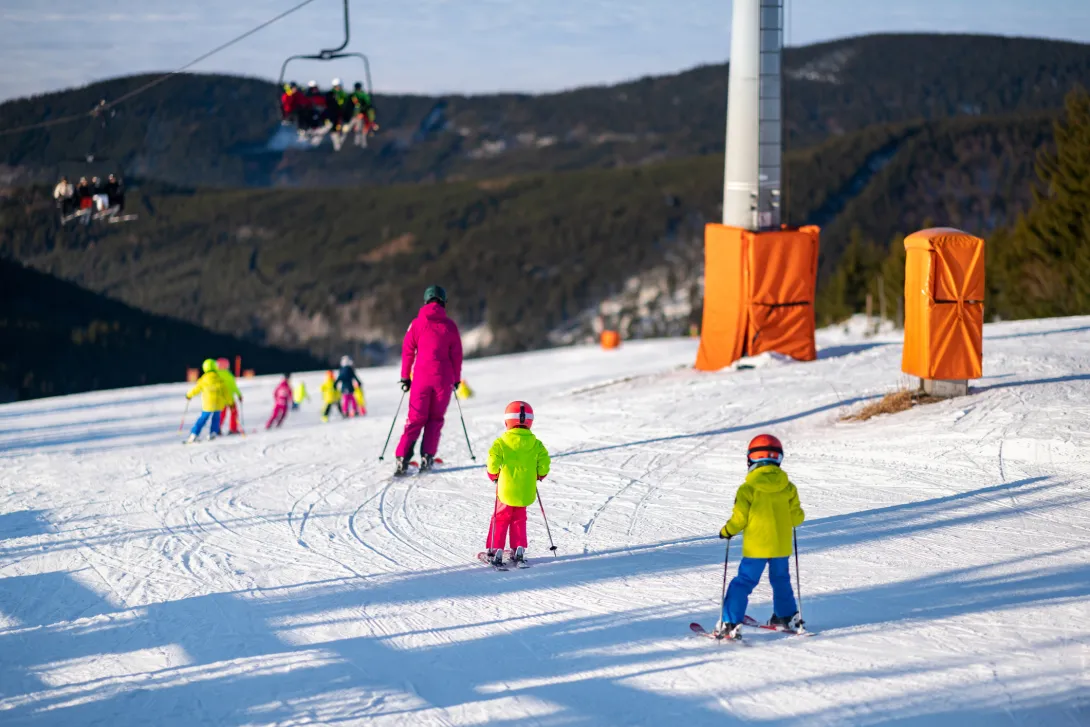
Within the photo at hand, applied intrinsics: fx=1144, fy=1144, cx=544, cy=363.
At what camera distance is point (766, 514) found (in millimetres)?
5844

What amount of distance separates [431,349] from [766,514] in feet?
16.4

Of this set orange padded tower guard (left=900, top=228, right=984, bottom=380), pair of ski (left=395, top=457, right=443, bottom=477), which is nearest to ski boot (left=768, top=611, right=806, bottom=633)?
pair of ski (left=395, top=457, right=443, bottom=477)

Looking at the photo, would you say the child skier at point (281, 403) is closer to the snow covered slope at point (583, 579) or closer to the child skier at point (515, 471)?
the snow covered slope at point (583, 579)

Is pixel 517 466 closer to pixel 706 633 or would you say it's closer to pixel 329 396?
pixel 706 633

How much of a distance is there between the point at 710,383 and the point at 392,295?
149489 mm

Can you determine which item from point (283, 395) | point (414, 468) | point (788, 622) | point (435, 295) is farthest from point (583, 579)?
point (283, 395)

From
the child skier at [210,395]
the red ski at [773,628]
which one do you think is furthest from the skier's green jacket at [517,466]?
the child skier at [210,395]

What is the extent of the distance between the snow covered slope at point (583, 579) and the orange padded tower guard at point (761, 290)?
8.24 ft

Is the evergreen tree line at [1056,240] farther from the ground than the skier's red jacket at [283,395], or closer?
farther from the ground

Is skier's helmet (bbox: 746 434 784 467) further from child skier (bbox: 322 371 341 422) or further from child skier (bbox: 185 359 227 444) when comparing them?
child skier (bbox: 322 371 341 422)

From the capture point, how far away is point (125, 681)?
5680 mm

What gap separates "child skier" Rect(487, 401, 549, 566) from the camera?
727cm

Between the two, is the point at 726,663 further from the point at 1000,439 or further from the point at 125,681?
the point at 1000,439

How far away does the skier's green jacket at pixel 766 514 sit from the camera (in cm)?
584
